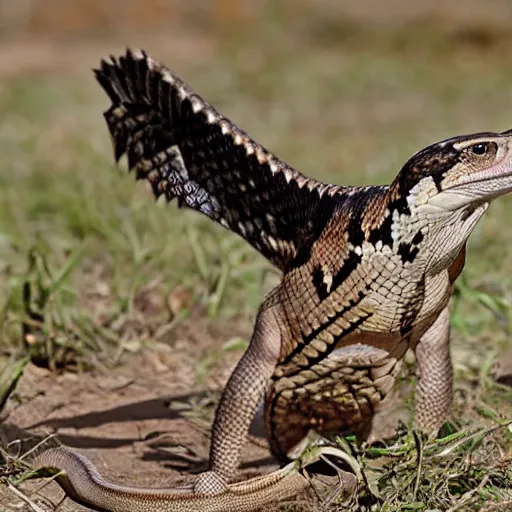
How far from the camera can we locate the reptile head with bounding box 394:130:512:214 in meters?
3.12

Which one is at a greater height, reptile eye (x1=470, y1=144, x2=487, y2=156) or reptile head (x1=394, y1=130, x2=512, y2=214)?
reptile eye (x1=470, y1=144, x2=487, y2=156)

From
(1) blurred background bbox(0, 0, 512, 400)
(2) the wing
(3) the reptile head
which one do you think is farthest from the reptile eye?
(1) blurred background bbox(0, 0, 512, 400)

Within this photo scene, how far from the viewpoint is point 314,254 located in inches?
138

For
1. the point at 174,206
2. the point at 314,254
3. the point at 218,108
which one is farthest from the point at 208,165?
the point at 218,108

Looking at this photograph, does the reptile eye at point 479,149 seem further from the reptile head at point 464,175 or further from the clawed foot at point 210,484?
the clawed foot at point 210,484

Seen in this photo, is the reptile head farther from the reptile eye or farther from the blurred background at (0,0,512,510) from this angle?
the blurred background at (0,0,512,510)

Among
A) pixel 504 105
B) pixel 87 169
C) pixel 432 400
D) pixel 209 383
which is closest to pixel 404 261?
pixel 432 400

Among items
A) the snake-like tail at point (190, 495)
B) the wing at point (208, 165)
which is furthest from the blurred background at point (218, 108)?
the snake-like tail at point (190, 495)

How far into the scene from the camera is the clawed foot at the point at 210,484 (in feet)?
11.6

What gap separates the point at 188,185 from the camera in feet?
12.9

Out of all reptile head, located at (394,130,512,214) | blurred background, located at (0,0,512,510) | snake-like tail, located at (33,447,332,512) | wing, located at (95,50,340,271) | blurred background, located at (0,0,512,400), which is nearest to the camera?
reptile head, located at (394,130,512,214)

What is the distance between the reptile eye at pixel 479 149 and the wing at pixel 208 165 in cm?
51

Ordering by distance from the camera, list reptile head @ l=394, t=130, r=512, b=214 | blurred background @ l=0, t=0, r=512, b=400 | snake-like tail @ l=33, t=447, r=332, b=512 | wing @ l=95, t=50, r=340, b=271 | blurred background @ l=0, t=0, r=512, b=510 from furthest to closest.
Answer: blurred background @ l=0, t=0, r=512, b=400, blurred background @ l=0, t=0, r=512, b=510, wing @ l=95, t=50, r=340, b=271, snake-like tail @ l=33, t=447, r=332, b=512, reptile head @ l=394, t=130, r=512, b=214

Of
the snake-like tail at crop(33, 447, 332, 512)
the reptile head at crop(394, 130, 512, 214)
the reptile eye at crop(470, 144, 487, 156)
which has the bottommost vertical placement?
the snake-like tail at crop(33, 447, 332, 512)
